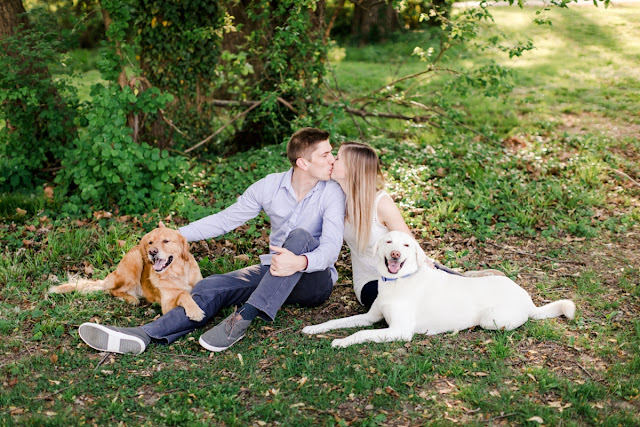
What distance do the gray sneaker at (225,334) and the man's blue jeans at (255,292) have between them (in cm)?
16

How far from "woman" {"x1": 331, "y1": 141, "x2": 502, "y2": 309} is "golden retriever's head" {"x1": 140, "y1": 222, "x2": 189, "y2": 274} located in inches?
49.0

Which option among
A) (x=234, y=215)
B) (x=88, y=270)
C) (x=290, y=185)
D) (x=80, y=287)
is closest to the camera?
(x=290, y=185)

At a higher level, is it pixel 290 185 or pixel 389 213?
pixel 290 185

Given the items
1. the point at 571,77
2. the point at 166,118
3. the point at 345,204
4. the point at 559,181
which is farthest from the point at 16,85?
the point at 571,77

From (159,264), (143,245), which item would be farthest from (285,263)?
(143,245)

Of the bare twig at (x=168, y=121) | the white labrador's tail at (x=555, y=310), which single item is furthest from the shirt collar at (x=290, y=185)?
the bare twig at (x=168, y=121)

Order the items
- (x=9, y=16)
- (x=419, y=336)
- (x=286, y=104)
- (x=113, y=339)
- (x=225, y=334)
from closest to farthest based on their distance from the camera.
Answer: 1. (x=113, y=339)
2. (x=225, y=334)
3. (x=419, y=336)
4. (x=9, y=16)
5. (x=286, y=104)

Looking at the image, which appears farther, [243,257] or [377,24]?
[377,24]

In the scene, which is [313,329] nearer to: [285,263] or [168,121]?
[285,263]

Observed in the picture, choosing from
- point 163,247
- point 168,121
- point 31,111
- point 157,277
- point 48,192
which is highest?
point 31,111

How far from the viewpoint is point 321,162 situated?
13.6ft

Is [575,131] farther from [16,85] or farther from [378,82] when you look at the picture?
[16,85]

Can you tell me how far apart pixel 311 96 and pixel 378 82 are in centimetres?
372

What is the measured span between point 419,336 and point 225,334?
1316 mm
